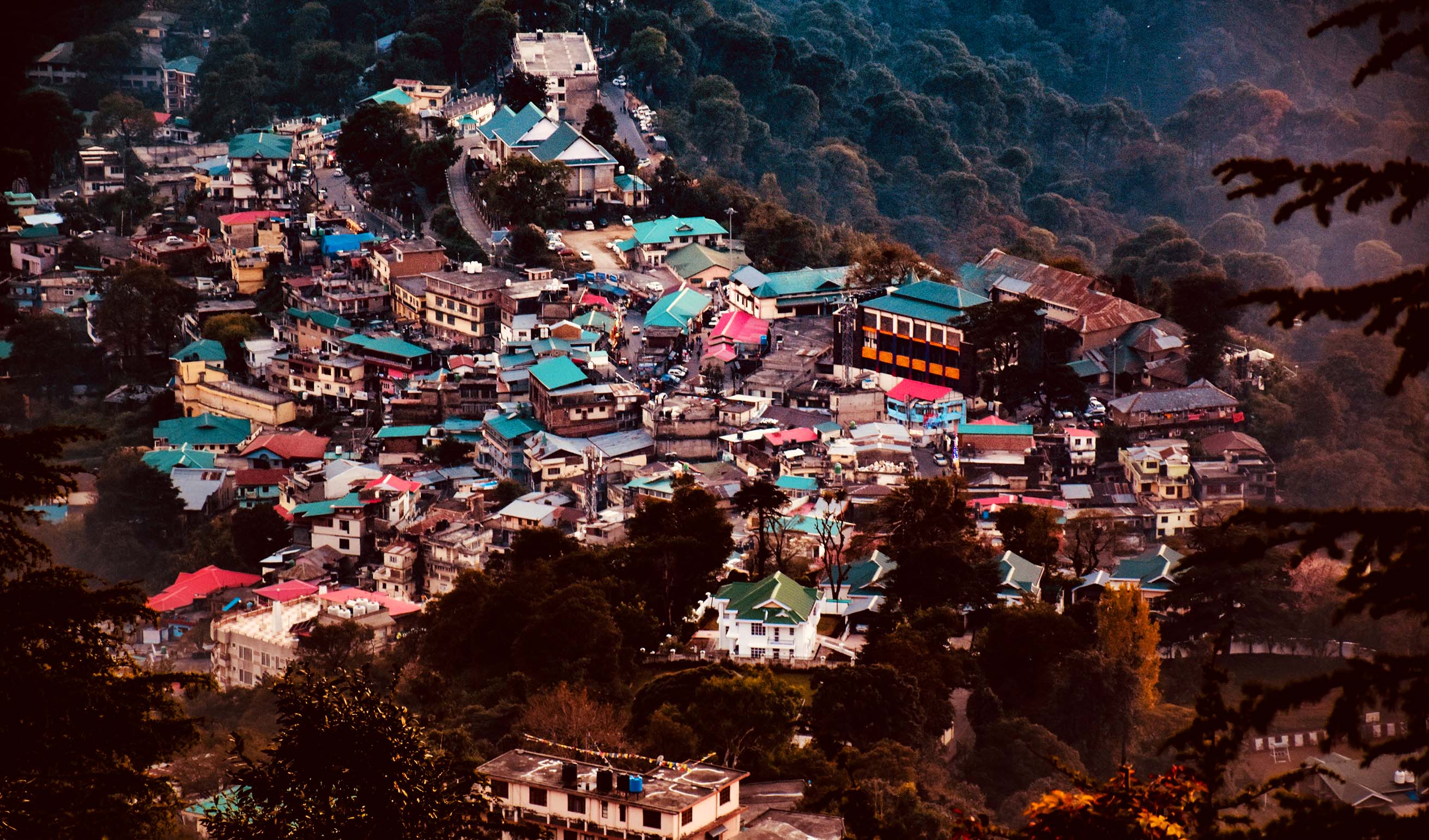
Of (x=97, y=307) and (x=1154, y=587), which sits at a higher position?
(x=97, y=307)

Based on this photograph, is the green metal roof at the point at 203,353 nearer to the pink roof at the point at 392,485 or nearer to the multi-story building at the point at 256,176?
the multi-story building at the point at 256,176

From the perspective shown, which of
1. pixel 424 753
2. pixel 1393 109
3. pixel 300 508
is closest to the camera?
pixel 424 753

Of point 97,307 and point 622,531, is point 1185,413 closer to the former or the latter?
point 622,531

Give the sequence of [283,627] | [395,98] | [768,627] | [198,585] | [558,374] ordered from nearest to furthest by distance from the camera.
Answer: [768,627] < [283,627] < [198,585] < [558,374] < [395,98]

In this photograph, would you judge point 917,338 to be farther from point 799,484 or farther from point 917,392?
point 799,484

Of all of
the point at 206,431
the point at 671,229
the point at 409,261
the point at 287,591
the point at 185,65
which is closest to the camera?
the point at 287,591

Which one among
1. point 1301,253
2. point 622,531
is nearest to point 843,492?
point 622,531

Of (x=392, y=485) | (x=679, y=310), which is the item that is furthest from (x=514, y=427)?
(x=679, y=310)
